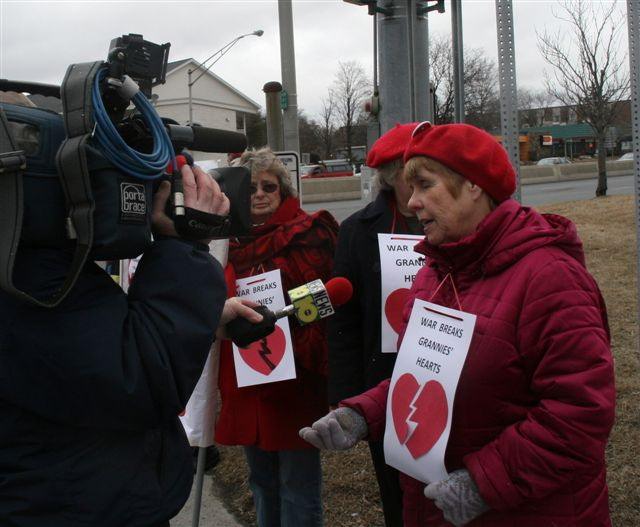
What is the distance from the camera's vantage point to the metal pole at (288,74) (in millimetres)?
9250

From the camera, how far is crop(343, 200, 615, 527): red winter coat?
5.39ft

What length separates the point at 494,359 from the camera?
70.1 inches

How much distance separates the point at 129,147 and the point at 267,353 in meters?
1.70

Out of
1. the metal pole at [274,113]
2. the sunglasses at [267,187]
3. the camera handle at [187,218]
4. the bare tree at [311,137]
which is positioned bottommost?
the camera handle at [187,218]

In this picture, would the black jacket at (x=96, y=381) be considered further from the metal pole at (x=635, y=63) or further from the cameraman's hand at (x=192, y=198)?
the metal pole at (x=635, y=63)

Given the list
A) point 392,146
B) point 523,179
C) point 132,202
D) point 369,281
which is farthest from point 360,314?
point 523,179

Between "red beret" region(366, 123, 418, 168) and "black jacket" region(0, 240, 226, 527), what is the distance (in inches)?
58.9

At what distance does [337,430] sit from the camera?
200cm

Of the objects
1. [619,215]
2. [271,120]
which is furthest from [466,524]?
[619,215]

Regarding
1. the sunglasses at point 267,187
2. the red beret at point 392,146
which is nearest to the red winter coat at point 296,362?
the sunglasses at point 267,187

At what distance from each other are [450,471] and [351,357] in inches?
41.3

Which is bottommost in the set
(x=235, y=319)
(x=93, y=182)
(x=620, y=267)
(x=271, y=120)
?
(x=620, y=267)

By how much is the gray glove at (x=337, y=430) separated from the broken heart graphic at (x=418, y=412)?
0.40 ft

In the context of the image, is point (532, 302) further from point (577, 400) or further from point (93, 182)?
point (93, 182)
